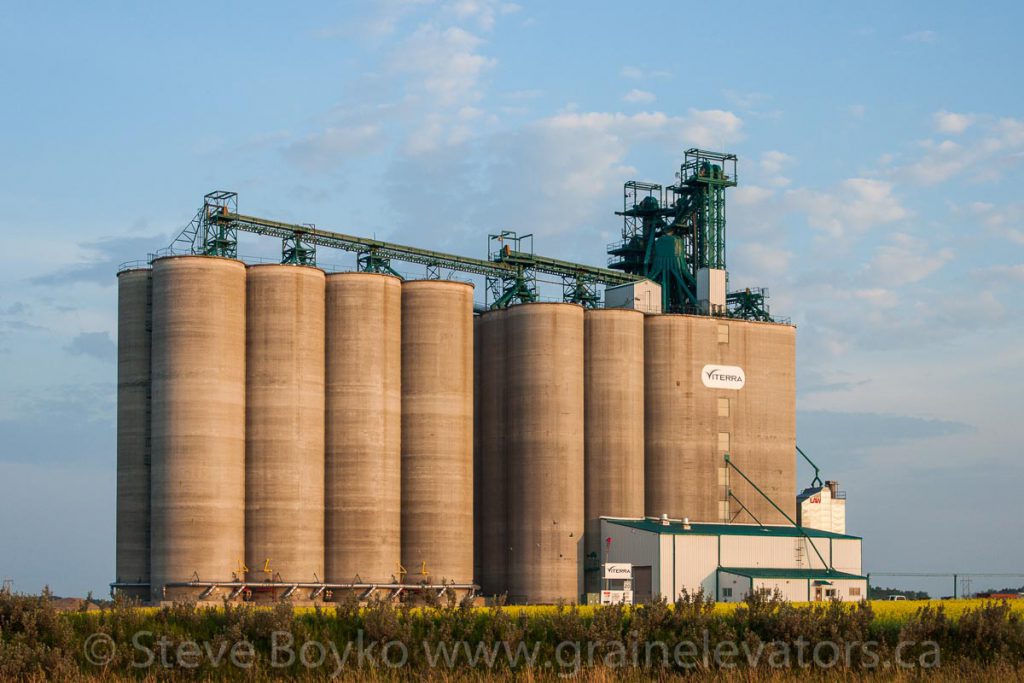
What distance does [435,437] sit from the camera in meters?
94.5

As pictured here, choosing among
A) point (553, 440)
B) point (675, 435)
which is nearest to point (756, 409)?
point (675, 435)

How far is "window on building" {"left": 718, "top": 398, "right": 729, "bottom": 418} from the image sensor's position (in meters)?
105

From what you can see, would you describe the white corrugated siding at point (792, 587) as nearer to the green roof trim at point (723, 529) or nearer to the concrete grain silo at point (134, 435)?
the green roof trim at point (723, 529)

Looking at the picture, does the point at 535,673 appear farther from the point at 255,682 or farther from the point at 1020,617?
the point at 1020,617

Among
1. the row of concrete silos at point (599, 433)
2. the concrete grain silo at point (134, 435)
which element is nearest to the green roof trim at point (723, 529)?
the row of concrete silos at point (599, 433)

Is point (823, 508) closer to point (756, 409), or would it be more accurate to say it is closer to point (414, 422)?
point (756, 409)

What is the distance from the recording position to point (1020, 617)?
4919cm

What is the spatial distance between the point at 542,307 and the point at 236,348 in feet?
73.8

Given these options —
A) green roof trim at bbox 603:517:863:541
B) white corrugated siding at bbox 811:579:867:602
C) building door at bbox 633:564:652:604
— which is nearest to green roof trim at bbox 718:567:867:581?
white corrugated siding at bbox 811:579:867:602

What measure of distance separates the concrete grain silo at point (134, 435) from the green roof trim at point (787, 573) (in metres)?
38.5

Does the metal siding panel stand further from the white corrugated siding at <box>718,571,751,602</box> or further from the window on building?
the window on building

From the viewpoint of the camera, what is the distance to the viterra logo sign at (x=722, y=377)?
104875mm

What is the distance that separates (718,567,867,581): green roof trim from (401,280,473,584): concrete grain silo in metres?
18.4

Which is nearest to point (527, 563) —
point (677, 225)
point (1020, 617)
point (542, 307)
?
point (542, 307)
